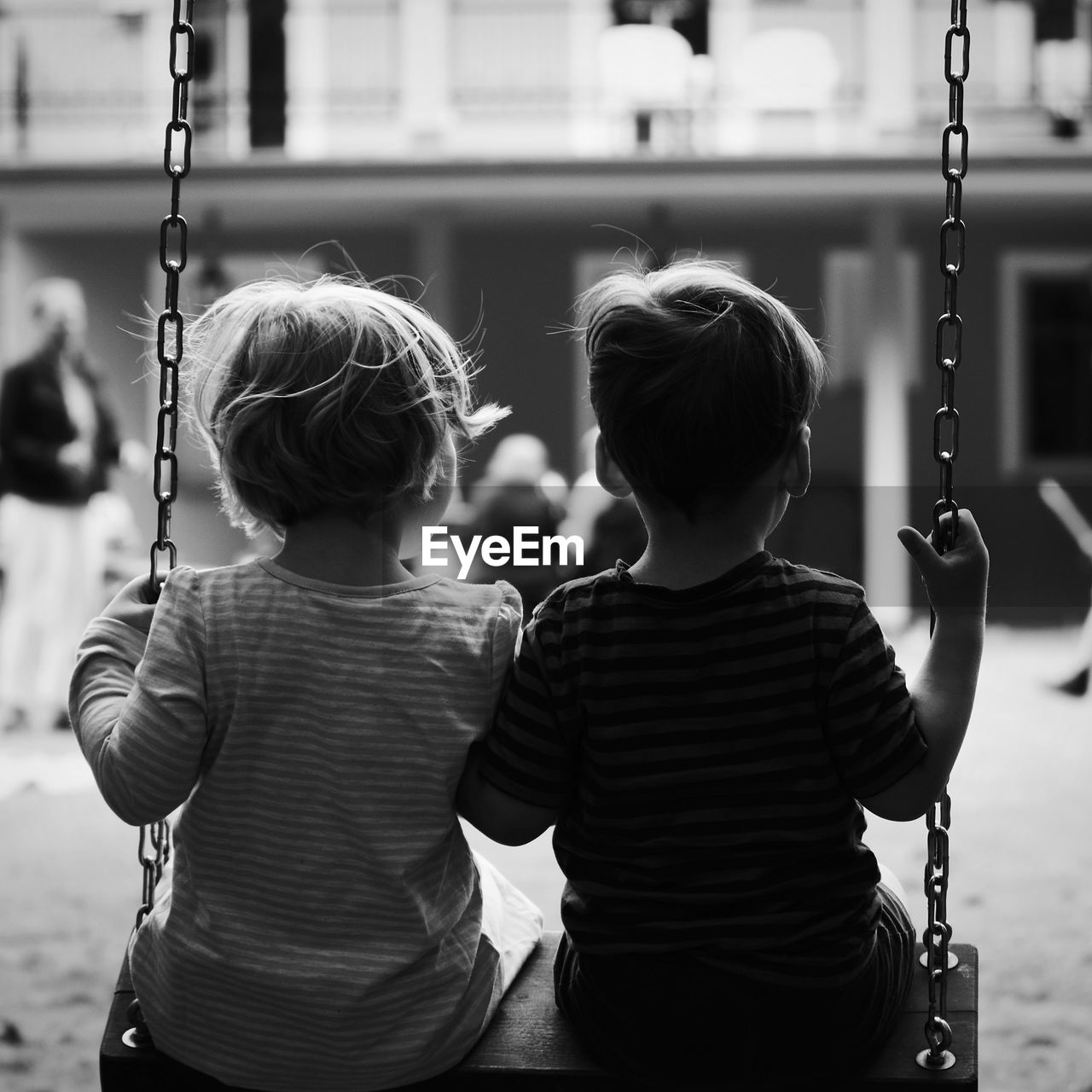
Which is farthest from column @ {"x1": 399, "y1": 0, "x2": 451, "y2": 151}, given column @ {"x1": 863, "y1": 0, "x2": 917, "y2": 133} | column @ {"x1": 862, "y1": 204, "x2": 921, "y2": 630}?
column @ {"x1": 862, "y1": 204, "x2": 921, "y2": 630}

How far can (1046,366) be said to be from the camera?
36.8 feet

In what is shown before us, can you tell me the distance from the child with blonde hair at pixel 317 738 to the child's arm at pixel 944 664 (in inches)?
15.7

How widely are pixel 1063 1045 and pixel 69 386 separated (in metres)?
4.48

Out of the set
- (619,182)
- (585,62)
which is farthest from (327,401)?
(585,62)

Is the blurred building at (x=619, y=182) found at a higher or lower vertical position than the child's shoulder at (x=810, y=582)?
higher

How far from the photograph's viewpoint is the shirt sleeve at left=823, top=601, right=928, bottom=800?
128cm

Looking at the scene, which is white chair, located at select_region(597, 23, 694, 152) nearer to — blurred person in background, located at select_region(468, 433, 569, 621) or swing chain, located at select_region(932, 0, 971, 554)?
blurred person in background, located at select_region(468, 433, 569, 621)

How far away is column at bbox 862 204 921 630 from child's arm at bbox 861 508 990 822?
849 centimetres

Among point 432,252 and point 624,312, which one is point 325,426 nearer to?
point 624,312

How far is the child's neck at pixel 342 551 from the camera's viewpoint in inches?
53.5

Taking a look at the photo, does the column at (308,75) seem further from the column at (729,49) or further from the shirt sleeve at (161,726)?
the shirt sleeve at (161,726)

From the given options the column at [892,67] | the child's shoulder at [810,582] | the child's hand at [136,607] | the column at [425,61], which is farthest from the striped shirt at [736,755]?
the column at [892,67]

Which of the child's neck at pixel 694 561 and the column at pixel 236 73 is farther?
the column at pixel 236 73

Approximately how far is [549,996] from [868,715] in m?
0.46
